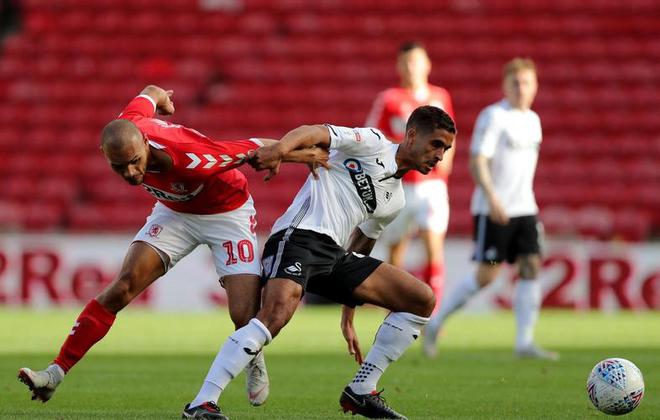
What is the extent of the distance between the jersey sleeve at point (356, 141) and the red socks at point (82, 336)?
4.80ft

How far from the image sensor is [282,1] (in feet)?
67.5

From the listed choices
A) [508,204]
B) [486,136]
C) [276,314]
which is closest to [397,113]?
[486,136]

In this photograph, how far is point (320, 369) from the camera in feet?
27.2

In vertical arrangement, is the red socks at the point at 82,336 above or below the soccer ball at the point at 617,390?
above

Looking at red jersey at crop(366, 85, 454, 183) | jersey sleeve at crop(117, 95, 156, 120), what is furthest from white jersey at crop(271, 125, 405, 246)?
red jersey at crop(366, 85, 454, 183)

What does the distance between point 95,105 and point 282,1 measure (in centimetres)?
363

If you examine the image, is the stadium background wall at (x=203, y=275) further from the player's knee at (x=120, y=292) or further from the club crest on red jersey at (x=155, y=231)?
the player's knee at (x=120, y=292)

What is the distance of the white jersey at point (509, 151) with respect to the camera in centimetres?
948

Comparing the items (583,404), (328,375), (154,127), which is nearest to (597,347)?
(328,375)

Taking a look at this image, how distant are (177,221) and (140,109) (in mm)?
597

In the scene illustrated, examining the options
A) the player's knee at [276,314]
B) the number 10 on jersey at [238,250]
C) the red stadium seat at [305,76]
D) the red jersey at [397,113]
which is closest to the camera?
the player's knee at [276,314]

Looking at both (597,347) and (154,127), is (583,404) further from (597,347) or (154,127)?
(597,347)

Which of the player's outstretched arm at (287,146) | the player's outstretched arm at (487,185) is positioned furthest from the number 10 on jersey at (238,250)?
the player's outstretched arm at (487,185)

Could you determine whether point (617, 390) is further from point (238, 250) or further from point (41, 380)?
point (41, 380)
